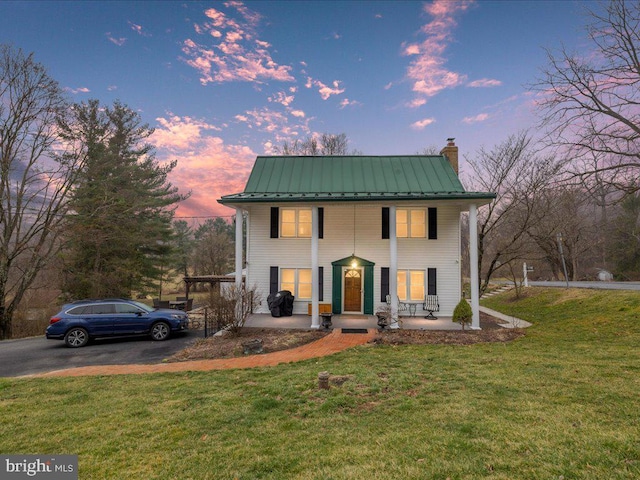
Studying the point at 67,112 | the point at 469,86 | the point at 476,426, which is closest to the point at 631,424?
the point at 476,426

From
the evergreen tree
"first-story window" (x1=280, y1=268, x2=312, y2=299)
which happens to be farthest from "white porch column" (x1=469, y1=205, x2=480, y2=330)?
the evergreen tree

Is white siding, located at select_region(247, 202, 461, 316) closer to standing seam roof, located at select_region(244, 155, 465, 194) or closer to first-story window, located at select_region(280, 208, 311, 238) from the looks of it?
first-story window, located at select_region(280, 208, 311, 238)

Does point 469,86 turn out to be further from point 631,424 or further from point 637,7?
point 631,424

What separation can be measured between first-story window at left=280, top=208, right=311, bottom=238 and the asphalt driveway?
6124mm

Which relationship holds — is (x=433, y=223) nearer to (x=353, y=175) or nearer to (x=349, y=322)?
(x=353, y=175)

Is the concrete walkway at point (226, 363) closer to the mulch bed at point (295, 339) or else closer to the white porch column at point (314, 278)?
the mulch bed at point (295, 339)

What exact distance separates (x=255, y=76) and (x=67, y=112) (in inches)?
421

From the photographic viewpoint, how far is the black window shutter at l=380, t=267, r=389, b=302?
13655 millimetres

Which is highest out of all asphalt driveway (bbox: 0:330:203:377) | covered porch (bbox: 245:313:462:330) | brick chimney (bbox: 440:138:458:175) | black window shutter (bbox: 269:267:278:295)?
brick chimney (bbox: 440:138:458:175)

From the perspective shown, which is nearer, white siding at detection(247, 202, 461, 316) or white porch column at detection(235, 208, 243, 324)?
white porch column at detection(235, 208, 243, 324)

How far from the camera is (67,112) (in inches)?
609

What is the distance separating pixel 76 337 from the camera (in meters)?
10.1

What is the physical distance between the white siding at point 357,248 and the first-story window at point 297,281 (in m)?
0.27

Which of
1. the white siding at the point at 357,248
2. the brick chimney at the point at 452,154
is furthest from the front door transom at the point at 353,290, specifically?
the brick chimney at the point at 452,154
